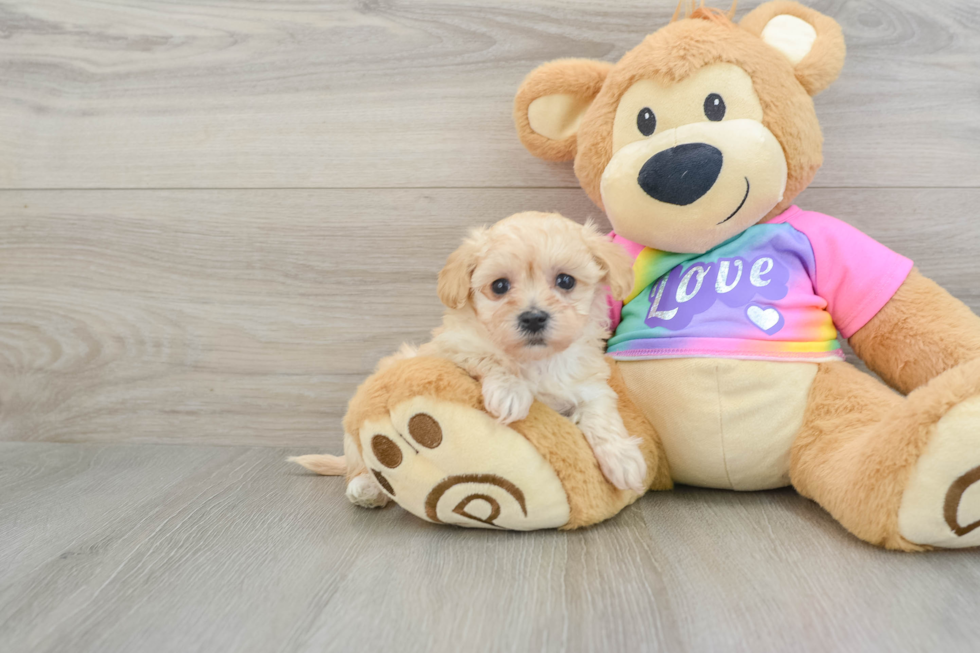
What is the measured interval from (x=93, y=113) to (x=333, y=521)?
1.03 m

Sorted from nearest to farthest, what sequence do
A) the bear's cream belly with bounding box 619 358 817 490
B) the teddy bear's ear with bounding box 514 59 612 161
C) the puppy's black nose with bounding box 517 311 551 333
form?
the puppy's black nose with bounding box 517 311 551 333
the bear's cream belly with bounding box 619 358 817 490
the teddy bear's ear with bounding box 514 59 612 161

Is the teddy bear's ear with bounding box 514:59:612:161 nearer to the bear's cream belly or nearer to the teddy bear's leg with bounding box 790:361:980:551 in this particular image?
the bear's cream belly

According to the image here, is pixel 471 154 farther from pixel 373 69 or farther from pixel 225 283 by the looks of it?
pixel 225 283

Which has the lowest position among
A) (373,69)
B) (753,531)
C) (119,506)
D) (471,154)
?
(119,506)

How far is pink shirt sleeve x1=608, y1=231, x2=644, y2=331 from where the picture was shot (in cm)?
112

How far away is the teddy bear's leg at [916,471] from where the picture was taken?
0.75 meters

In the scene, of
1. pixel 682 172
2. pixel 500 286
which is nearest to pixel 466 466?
pixel 500 286

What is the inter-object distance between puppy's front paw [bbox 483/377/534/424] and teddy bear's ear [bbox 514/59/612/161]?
0.47 m

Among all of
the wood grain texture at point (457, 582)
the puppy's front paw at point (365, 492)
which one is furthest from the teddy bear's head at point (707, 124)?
the puppy's front paw at point (365, 492)

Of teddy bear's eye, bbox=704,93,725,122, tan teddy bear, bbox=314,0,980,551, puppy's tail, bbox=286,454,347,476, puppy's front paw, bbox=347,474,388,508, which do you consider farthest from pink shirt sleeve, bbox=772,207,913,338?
puppy's tail, bbox=286,454,347,476

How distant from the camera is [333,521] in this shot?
3.34 feet

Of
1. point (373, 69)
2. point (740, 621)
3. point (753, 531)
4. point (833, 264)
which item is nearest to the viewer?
point (740, 621)

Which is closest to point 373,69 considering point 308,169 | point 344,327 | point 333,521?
point 308,169

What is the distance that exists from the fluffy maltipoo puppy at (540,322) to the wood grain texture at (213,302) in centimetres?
36
